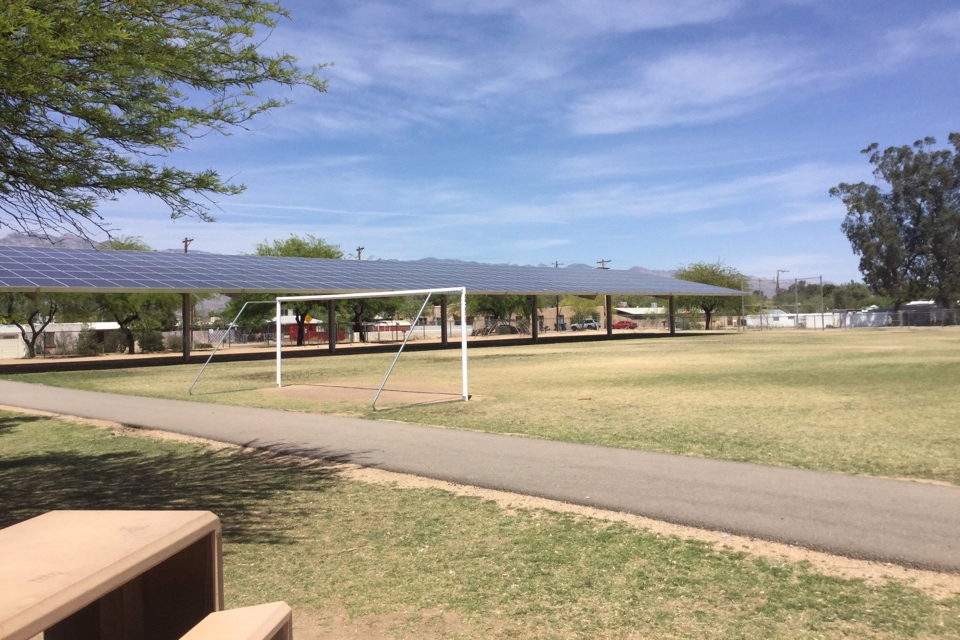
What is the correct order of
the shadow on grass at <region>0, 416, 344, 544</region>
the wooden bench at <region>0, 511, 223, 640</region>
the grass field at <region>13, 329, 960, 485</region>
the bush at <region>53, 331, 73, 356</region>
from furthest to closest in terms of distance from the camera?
the bush at <region>53, 331, 73, 356</region>, the grass field at <region>13, 329, 960, 485</region>, the shadow on grass at <region>0, 416, 344, 544</region>, the wooden bench at <region>0, 511, 223, 640</region>

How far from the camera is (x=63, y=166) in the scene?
7793mm

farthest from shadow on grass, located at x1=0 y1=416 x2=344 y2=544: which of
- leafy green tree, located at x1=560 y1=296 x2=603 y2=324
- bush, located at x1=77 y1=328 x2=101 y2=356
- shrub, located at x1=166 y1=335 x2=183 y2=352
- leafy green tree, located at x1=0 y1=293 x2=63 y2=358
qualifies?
leafy green tree, located at x1=560 y1=296 x2=603 y2=324

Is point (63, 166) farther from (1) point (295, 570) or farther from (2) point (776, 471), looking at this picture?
(2) point (776, 471)

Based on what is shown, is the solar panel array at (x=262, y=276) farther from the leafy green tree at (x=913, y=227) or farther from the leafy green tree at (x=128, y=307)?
the leafy green tree at (x=913, y=227)

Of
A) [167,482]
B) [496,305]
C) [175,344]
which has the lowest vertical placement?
[167,482]

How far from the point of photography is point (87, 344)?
50.4 metres

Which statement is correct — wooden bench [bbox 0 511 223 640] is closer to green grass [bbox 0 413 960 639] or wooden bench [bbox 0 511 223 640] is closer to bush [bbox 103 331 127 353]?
green grass [bbox 0 413 960 639]

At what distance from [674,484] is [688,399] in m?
8.88

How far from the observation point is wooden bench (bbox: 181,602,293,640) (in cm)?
338

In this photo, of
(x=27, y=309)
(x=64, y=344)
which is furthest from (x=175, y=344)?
(x=27, y=309)

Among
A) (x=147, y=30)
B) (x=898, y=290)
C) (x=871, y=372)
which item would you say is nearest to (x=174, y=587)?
(x=147, y=30)

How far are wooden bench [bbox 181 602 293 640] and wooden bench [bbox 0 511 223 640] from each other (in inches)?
9.8

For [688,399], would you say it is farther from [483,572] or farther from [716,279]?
[716,279]

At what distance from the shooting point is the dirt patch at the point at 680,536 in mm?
5141
